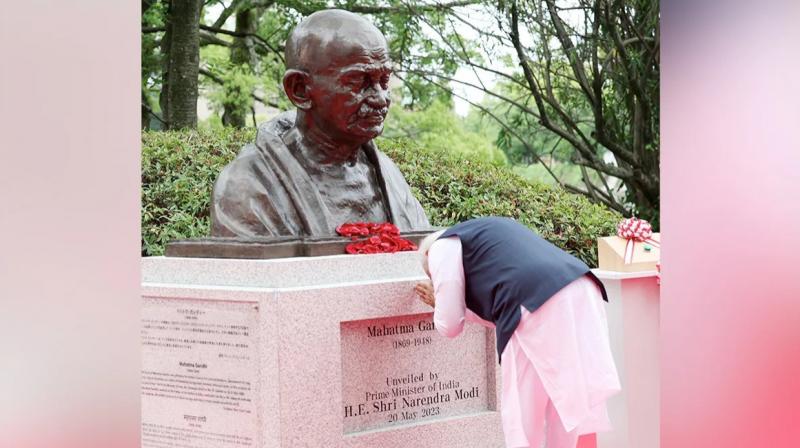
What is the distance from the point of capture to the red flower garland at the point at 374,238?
16.4 ft

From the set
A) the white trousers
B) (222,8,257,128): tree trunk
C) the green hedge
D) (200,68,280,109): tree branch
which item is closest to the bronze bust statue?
the white trousers

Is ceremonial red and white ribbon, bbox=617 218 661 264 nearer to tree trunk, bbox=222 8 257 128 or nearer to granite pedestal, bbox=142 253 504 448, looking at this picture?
granite pedestal, bbox=142 253 504 448

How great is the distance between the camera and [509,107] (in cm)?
1233

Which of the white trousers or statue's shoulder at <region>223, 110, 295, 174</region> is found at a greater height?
statue's shoulder at <region>223, 110, 295, 174</region>

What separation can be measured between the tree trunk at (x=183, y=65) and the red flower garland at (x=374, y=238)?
541 cm

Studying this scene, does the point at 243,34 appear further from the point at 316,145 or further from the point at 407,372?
the point at 407,372

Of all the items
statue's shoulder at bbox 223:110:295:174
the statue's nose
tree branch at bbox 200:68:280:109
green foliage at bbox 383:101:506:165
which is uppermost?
tree branch at bbox 200:68:280:109

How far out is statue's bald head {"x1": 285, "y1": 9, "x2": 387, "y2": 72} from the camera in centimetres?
509

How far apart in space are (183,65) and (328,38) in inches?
213

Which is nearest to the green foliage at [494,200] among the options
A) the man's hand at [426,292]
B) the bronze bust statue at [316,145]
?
the bronze bust statue at [316,145]

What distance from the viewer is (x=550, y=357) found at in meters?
4.14

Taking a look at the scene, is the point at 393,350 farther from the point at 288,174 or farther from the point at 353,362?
the point at 288,174

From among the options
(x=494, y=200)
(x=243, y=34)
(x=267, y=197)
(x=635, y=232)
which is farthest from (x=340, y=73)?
(x=243, y=34)

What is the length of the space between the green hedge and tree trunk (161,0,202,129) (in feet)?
1.30
